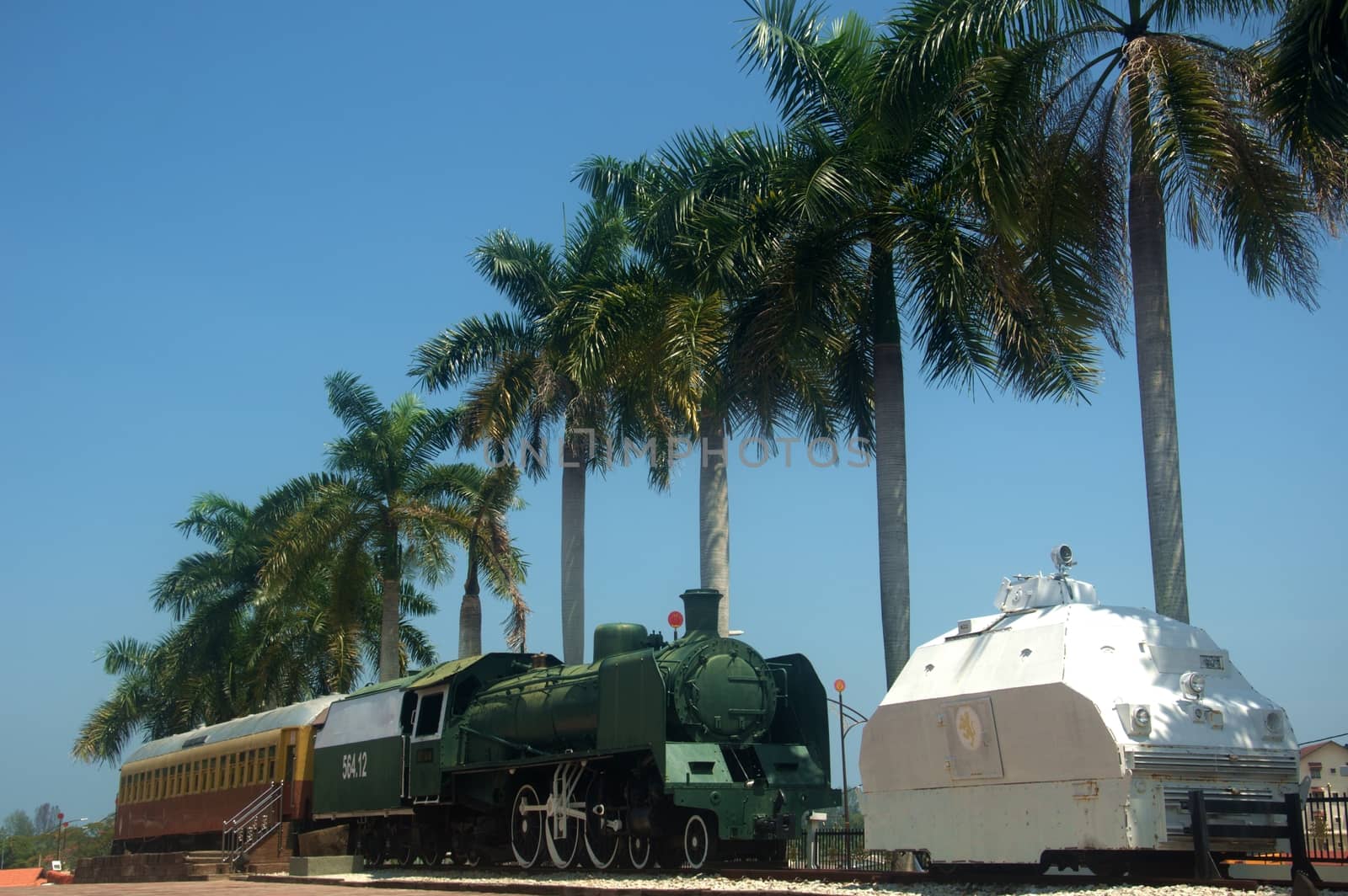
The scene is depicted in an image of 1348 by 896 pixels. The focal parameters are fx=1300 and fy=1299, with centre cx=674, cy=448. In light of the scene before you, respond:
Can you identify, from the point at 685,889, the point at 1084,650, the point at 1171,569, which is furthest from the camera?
the point at 1171,569

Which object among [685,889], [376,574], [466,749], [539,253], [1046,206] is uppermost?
[539,253]

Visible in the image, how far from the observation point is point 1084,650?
10875mm

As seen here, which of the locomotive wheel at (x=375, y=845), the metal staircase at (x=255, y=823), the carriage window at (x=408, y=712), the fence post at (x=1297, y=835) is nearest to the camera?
the fence post at (x=1297, y=835)

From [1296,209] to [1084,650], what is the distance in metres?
6.75

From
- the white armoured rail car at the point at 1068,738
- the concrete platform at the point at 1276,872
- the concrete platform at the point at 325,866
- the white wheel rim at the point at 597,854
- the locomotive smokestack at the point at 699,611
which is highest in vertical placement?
the locomotive smokestack at the point at 699,611

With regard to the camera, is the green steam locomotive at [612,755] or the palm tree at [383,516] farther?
the palm tree at [383,516]

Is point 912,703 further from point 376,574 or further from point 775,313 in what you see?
point 376,574

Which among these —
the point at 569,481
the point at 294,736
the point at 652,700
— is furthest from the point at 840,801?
the point at 294,736

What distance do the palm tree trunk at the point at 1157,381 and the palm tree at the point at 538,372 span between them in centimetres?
1077

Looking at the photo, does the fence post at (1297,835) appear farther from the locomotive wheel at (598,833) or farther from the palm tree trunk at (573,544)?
the palm tree trunk at (573,544)

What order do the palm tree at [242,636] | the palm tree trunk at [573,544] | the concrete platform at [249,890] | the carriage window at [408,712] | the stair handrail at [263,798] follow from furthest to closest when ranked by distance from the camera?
the palm tree at [242,636] → the stair handrail at [263,798] → the palm tree trunk at [573,544] → the carriage window at [408,712] → the concrete platform at [249,890]

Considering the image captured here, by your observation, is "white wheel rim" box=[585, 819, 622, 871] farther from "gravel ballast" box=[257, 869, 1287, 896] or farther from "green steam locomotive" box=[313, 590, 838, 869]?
"gravel ballast" box=[257, 869, 1287, 896]

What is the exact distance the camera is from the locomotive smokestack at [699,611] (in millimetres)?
16797

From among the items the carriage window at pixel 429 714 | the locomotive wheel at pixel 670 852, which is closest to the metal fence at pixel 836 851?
the locomotive wheel at pixel 670 852
